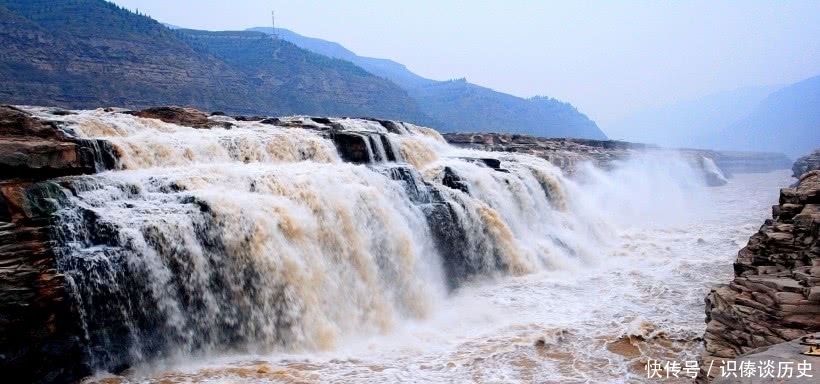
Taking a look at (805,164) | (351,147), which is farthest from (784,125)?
(351,147)

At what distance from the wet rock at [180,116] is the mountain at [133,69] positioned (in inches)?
1401

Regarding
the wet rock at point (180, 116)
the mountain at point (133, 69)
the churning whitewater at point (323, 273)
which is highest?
the mountain at point (133, 69)

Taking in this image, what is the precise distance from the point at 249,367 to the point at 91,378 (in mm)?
1968

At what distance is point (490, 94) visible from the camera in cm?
15238

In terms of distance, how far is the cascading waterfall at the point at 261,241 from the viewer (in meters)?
7.48

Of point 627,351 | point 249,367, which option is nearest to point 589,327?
point 627,351

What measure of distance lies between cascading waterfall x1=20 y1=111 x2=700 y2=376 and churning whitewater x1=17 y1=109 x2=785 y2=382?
30mm

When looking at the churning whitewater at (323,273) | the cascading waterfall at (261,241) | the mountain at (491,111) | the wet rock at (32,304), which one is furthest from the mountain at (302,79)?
the wet rock at (32,304)

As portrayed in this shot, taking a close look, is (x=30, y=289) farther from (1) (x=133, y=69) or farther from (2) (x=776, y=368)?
(1) (x=133, y=69)

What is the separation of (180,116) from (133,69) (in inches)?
1844

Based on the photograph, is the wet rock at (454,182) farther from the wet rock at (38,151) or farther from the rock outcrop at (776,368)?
the rock outcrop at (776,368)

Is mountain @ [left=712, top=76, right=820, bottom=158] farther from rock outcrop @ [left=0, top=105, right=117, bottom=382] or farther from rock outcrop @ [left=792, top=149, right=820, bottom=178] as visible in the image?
rock outcrop @ [left=0, top=105, right=117, bottom=382]

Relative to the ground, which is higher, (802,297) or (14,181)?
(14,181)

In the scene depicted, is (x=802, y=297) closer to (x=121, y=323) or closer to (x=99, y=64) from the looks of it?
(x=121, y=323)
